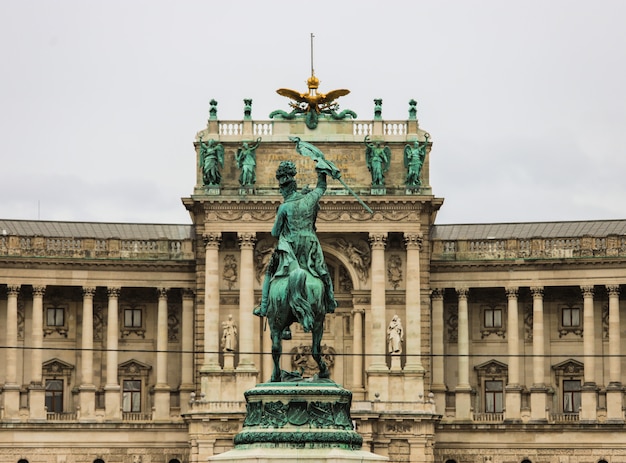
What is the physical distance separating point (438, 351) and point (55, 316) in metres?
21.4

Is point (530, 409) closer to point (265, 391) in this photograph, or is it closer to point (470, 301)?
point (470, 301)

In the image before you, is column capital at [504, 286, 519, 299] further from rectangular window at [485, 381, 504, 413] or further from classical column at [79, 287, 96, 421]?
classical column at [79, 287, 96, 421]

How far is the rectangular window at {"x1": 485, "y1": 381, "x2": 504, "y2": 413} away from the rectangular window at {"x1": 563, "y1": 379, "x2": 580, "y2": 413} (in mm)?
3512

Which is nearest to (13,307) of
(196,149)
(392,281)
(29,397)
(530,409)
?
(29,397)

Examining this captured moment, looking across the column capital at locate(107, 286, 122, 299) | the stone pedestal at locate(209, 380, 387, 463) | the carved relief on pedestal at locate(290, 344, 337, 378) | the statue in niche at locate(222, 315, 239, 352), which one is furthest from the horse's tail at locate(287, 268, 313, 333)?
the column capital at locate(107, 286, 122, 299)

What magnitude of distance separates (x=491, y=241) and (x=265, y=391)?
66748mm

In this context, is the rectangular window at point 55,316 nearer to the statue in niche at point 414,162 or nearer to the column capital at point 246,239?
the column capital at point 246,239

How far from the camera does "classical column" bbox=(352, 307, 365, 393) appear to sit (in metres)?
105

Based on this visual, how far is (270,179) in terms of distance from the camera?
105 meters

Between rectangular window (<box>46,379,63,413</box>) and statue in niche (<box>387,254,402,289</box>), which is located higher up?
statue in niche (<box>387,254,402,289</box>)

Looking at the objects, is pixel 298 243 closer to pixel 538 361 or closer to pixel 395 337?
pixel 395 337

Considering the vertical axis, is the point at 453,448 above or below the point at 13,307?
below

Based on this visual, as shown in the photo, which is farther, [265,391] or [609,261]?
[609,261]

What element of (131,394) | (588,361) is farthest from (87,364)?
(588,361)
